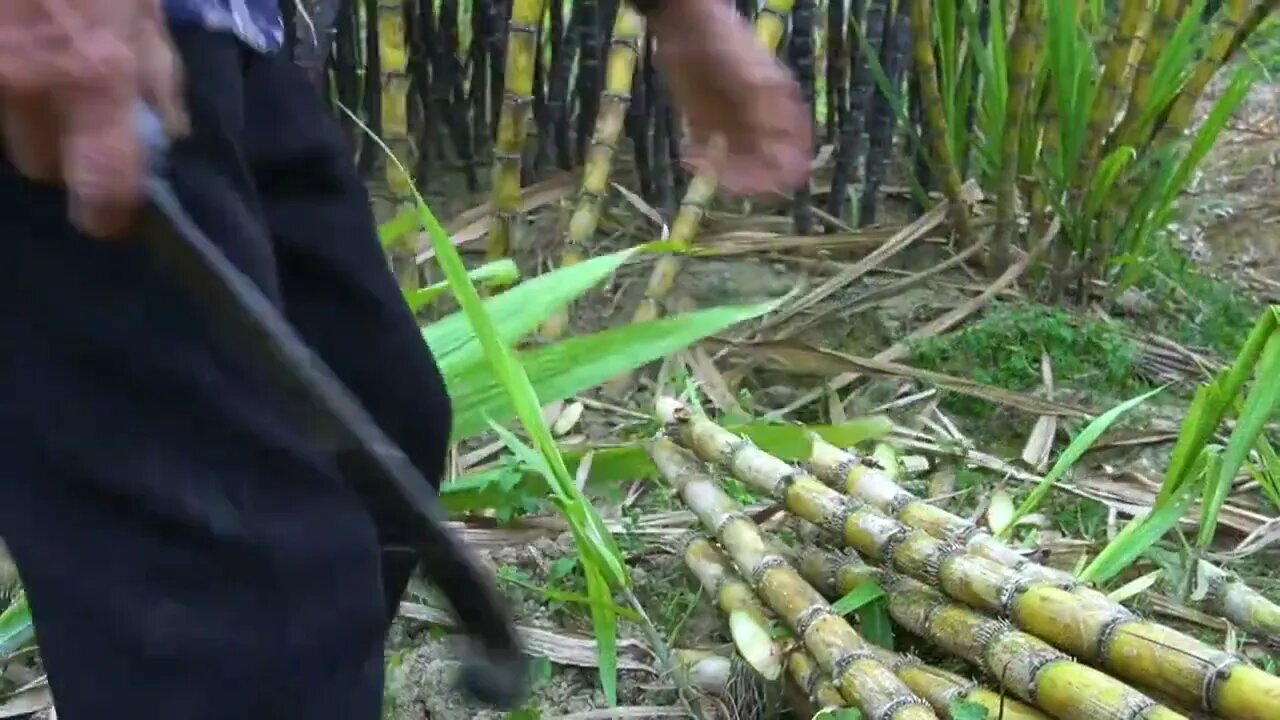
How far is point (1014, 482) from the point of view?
1534 mm

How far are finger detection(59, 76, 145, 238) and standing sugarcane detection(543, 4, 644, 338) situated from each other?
1.26 metres

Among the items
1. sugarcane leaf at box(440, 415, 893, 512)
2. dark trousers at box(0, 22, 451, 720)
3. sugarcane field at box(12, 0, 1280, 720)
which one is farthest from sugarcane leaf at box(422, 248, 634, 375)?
dark trousers at box(0, 22, 451, 720)

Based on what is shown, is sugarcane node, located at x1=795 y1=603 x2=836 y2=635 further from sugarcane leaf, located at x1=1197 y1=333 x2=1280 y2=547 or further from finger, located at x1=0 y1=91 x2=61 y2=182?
finger, located at x1=0 y1=91 x2=61 y2=182

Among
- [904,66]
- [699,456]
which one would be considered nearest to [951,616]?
[699,456]

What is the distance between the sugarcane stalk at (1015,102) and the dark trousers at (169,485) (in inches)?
52.9

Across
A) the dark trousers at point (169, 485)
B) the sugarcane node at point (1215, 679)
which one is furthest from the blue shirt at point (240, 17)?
the sugarcane node at point (1215, 679)

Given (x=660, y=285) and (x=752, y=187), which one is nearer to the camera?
(x=752, y=187)

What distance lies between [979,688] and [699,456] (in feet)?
1.29

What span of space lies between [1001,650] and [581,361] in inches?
18.9

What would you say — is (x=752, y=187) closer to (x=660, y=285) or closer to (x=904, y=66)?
(x=660, y=285)

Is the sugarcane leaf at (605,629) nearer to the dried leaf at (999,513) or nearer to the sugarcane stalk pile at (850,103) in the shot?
the dried leaf at (999,513)

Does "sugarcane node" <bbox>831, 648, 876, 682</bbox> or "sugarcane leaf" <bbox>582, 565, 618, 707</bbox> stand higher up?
"sugarcane node" <bbox>831, 648, 876, 682</bbox>

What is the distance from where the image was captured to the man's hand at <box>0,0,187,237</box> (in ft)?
1.64

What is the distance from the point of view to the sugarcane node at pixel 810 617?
3.56 feet
